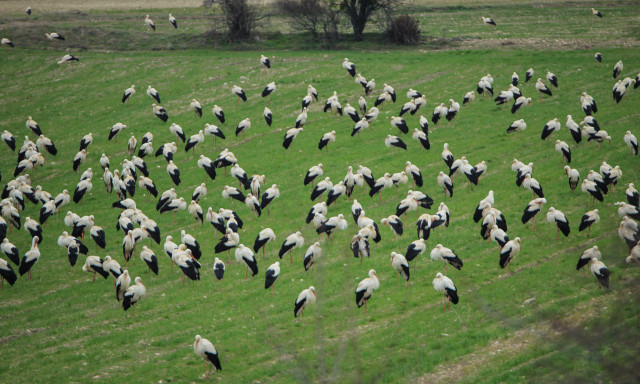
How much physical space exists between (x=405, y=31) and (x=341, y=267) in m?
30.7

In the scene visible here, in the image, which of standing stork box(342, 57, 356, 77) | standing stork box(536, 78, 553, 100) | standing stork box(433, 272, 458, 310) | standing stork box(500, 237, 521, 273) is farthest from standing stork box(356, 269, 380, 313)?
standing stork box(342, 57, 356, 77)

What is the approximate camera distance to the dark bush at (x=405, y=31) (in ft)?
155

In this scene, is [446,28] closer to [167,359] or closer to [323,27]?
[323,27]

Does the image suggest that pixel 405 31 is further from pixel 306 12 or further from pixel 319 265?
pixel 319 265

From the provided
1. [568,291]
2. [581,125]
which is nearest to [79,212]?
[568,291]

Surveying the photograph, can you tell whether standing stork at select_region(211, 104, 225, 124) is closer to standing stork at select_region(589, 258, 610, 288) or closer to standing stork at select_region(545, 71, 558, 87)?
standing stork at select_region(545, 71, 558, 87)

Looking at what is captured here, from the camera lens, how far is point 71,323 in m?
18.1

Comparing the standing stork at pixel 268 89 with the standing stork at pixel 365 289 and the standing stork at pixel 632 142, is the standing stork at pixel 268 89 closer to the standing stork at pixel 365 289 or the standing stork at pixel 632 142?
the standing stork at pixel 632 142

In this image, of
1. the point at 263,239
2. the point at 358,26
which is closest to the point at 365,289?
the point at 263,239

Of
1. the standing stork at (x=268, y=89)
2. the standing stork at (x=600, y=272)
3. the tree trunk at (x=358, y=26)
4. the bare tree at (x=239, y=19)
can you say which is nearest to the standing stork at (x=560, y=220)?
the standing stork at (x=600, y=272)

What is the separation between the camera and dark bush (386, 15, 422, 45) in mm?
47375

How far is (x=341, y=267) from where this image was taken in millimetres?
19922

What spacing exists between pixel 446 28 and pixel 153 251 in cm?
3517

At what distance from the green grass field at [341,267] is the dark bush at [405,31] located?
→ 237 inches
